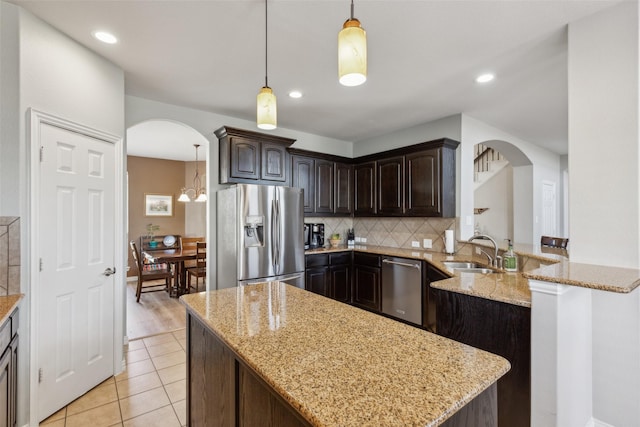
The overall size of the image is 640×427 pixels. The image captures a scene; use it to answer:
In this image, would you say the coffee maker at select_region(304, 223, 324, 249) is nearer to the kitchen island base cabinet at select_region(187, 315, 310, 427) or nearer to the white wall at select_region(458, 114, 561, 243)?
the white wall at select_region(458, 114, 561, 243)

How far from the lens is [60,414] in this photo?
6.97 ft

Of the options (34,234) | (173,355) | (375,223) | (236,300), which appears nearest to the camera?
(236,300)

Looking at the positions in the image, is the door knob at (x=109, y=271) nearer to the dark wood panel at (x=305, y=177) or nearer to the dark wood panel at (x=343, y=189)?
the dark wood panel at (x=305, y=177)

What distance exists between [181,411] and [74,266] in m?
1.31

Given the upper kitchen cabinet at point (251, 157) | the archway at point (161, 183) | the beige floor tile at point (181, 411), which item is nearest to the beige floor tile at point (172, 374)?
the beige floor tile at point (181, 411)

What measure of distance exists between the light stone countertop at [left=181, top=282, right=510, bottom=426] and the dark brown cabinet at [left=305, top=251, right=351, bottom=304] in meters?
2.50

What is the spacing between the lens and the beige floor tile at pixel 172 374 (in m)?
2.62

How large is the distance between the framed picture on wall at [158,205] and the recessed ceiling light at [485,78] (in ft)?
21.6

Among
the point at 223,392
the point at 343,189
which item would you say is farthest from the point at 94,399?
the point at 343,189

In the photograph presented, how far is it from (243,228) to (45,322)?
67.9 inches

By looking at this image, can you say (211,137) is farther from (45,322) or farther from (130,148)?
(130,148)

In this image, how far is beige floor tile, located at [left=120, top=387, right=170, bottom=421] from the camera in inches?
85.4

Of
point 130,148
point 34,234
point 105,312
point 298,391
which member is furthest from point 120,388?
point 130,148

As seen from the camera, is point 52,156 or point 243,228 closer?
point 52,156
